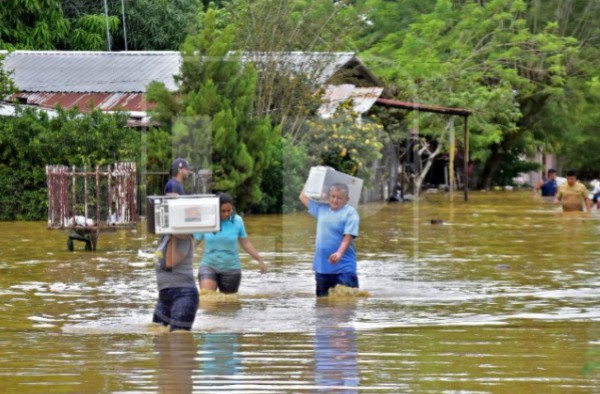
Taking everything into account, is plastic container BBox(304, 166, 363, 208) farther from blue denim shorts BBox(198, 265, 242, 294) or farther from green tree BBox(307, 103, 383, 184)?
green tree BBox(307, 103, 383, 184)

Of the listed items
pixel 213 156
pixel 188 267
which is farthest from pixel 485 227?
pixel 188 267

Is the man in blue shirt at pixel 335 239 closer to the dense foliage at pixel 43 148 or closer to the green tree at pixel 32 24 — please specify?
the dense foliage at pixel 43 148

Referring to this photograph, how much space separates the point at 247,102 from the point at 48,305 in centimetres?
1640

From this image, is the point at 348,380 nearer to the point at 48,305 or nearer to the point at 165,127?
the point at 48,305

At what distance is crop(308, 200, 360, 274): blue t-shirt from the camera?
13.6 m

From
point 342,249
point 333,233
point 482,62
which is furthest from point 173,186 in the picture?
point 482,62

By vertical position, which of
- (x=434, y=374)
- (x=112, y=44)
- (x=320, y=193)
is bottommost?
(x=434, y=374)

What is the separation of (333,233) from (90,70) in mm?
24438

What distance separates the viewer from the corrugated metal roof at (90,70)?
3538 centimetres

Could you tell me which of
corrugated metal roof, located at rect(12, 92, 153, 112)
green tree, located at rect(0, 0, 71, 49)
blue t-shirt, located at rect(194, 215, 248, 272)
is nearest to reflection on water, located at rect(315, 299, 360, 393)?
blue t-shirt, located at rect(194, 215, 248, 272)

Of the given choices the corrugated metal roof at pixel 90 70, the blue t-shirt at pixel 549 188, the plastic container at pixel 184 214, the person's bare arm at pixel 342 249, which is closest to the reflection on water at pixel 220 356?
the plastic container at pixel 184 214

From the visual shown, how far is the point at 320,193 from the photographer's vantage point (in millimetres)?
13781

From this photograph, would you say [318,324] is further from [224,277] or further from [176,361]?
[176,361]

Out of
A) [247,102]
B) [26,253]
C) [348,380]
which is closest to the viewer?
[348,380]
